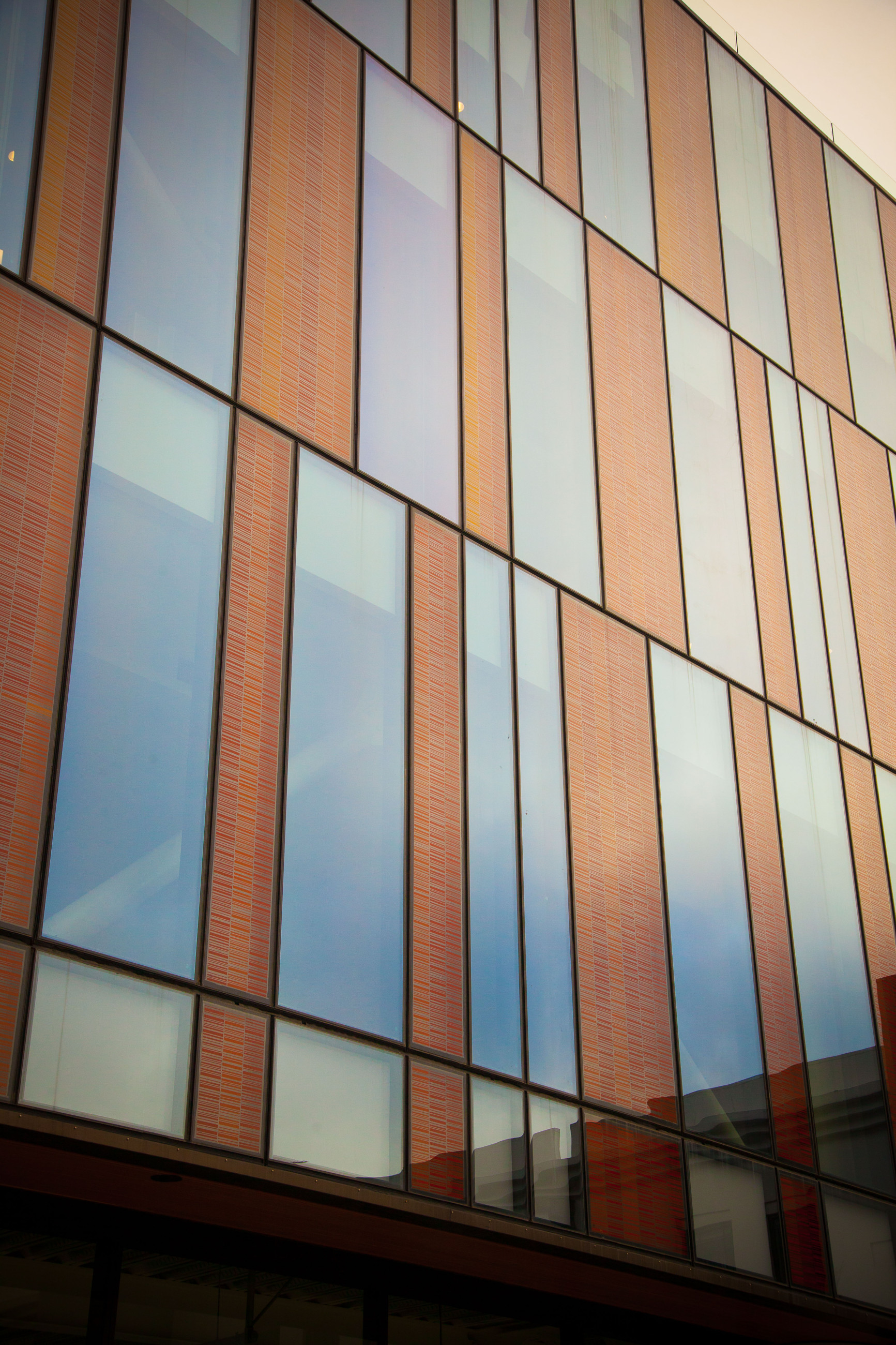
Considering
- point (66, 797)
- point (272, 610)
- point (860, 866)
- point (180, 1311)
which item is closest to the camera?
point (66, 797)

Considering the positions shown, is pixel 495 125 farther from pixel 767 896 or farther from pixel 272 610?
pixel 767 896

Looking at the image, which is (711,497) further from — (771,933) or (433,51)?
(433,51)

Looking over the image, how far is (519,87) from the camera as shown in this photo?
1636 cm

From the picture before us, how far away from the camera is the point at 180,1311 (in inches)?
410

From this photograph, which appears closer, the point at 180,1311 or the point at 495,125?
the point at 180,1311

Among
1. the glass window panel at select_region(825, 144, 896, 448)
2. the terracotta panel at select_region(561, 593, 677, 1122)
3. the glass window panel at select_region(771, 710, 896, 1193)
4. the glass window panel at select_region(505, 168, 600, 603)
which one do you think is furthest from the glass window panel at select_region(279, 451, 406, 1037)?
the glass window panel at select_region(825, 144, 896, 448)

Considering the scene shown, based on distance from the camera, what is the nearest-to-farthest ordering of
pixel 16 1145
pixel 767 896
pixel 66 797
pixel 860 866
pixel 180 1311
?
pixel 16 1145
pixel 66 797
pixel 180 1311
pixel 767 896
pixel 860 866

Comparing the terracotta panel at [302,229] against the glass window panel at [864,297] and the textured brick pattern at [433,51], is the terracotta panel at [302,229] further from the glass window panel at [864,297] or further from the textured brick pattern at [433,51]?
the glass window panel at [864,297]

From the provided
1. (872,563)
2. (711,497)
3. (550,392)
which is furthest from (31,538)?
(872,563)

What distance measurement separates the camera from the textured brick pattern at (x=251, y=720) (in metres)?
10.0

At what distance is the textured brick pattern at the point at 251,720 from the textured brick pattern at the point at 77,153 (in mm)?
1889

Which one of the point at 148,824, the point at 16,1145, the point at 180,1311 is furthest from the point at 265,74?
the point at 180,1311

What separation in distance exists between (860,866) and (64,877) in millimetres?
10648

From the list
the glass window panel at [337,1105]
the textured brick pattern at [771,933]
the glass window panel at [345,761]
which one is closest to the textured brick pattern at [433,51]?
the glass window panel at [345,761]
